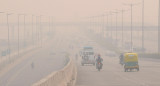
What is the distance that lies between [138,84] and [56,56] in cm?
12358

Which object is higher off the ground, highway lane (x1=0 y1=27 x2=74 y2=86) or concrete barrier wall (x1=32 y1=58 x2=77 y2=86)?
concrete barrier wall (x1=32 y1=58 x2=77 y2=86)

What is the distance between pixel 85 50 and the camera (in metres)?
77.2

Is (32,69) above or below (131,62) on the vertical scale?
below

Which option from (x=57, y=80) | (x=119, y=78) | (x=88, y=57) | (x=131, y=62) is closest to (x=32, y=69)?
(x=88, y=57)

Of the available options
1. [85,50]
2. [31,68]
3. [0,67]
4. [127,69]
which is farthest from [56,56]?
[127,69]

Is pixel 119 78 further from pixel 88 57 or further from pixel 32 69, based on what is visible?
pixel 32 69

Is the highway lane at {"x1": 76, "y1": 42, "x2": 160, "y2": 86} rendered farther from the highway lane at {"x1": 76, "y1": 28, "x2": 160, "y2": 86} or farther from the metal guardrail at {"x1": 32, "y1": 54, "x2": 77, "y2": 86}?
the metal guardrail at {"x1": 32, "y1": 54, "x2": 77, "y2": 86}

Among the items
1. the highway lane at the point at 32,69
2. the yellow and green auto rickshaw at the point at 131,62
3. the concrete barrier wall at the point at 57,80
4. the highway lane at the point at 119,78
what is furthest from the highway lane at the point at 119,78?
the highway lane at the point at 32,69

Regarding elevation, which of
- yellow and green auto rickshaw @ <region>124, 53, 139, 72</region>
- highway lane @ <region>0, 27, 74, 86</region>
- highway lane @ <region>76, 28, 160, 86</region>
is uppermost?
yellow and green auto rickshaw @ <region>124, 53, 139, 72</region>

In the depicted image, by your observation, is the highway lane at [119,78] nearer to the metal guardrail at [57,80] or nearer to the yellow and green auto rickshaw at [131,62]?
the yellow and green auto rickshaw at [131,62]

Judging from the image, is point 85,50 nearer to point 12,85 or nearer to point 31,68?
point 12,85

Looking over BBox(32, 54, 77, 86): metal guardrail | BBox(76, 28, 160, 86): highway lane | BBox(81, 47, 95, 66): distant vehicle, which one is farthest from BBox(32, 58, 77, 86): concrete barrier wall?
BBox(81, 47, 95, 66): distant vehicle

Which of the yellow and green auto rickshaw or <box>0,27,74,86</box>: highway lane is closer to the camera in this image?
the yellow and green auto rickshaw

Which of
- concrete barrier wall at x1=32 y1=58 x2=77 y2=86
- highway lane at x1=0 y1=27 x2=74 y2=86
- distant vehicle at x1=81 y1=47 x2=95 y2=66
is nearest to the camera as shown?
concrete barrier wall at x1=32 y1=58 x2=77 y2=86
